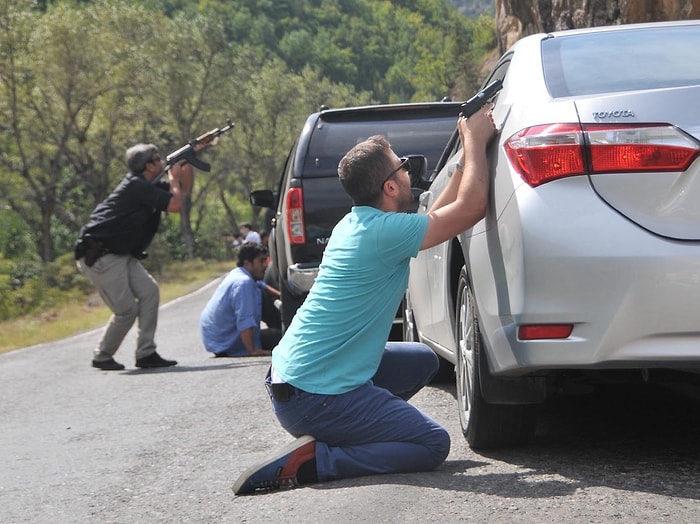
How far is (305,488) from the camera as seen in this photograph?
15.7 feet

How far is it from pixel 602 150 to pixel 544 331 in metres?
0.64

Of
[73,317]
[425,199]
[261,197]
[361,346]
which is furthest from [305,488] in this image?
[73,317]

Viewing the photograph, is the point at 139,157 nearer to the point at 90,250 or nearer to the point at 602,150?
the point at 90,250

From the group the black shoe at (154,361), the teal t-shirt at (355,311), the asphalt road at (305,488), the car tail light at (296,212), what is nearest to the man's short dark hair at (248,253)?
the black shoe at (154,361)

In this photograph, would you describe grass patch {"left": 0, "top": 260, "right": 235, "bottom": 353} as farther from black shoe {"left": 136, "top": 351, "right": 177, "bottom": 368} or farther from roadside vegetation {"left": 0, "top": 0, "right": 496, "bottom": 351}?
black shoe {"left": 136, "top": 351, "right": 177, "bottom": 368}

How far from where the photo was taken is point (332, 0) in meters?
162

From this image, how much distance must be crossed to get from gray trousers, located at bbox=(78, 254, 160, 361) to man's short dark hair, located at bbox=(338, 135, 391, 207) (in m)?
6.76

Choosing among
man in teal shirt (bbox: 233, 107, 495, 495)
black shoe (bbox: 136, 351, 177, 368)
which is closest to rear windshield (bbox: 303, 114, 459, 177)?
black shoe (bbox: 136, 351, 177, 368)

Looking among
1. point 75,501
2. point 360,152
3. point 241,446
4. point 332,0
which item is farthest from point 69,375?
point 332,0

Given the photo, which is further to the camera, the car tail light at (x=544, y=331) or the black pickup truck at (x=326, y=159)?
the black pickup truck at (x=326, y=159)

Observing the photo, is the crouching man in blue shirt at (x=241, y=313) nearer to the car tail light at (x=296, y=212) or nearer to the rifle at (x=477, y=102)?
the car tail light at (x=296, y=212)

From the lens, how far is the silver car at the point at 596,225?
13.4 ft

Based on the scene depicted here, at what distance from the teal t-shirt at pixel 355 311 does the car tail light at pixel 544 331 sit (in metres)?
0.69

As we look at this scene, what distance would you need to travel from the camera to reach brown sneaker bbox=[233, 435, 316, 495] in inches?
187
